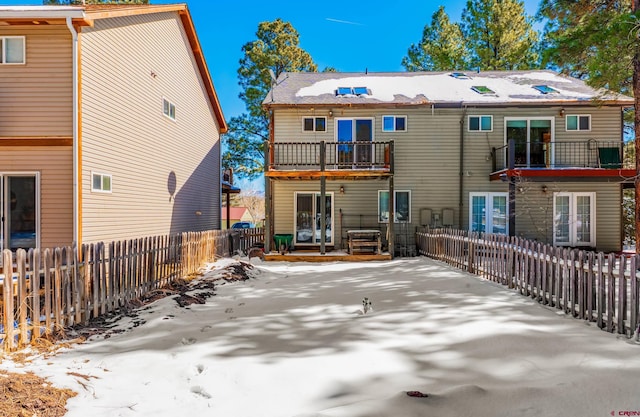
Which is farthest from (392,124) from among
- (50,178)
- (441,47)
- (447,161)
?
(441,47)

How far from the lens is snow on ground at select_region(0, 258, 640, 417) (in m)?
3.19

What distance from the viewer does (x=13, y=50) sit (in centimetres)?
841

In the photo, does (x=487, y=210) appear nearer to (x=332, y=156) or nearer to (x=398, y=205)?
(x=398, y=205)

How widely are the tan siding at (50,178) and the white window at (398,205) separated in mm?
Answer: 10917

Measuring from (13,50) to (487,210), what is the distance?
1616cm

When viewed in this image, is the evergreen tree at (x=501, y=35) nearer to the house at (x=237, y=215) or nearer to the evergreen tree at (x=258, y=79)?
the evergreen tree at (x=258, y=79)

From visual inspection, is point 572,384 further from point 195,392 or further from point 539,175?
point 539,175

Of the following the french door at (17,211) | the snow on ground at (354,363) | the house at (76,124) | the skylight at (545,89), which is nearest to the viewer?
the snow on ground at (354,363)

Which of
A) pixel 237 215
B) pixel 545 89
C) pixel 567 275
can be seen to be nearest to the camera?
pixel 567 275

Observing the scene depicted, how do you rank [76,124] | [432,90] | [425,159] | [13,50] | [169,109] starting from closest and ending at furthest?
[76,124], [13,50], [169,109], [425,159], [432,90]

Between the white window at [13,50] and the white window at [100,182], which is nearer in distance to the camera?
the white window at [13,50]

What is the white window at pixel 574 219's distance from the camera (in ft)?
49.1

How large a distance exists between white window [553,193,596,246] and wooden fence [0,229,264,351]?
14.6 metres

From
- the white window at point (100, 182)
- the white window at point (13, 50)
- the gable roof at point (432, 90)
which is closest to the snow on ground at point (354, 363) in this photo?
the white window at point (100, 182)
